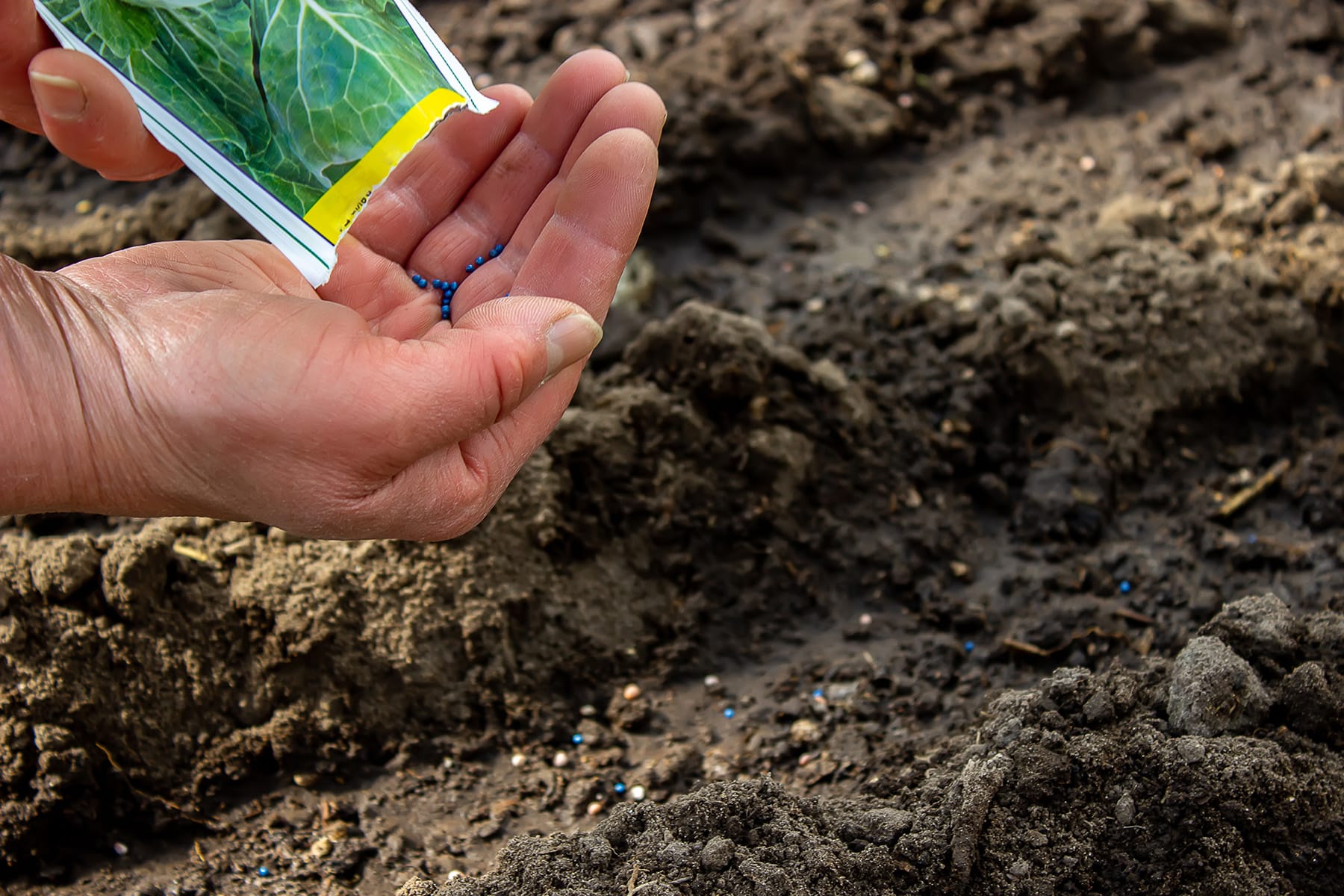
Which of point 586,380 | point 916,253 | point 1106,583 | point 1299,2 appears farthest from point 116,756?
point 1299,2

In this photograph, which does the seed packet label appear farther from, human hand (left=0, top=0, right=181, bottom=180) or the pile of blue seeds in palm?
the pile of blue seeds in palm

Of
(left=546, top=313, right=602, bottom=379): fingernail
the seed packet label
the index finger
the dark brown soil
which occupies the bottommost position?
the dark brown soil

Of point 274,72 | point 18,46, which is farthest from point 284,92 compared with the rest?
point 18,46

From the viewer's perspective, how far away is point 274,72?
5.77ft

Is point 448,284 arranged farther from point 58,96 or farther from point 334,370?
point 58,96

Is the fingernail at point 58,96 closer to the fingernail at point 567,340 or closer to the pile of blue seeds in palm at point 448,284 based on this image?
the pile of blue seeds in palm at point 448,284

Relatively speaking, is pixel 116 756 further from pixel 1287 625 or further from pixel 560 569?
pixel 1287 625

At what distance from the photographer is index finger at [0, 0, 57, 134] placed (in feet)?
5.67

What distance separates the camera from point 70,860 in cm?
225

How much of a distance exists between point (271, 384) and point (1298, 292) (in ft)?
9.30

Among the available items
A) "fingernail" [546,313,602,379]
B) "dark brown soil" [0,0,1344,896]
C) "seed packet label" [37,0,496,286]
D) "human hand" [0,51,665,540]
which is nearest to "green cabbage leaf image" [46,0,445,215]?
"seed packet label" [37,0,496,286]

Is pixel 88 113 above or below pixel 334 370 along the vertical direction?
above

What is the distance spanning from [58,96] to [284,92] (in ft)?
1.06

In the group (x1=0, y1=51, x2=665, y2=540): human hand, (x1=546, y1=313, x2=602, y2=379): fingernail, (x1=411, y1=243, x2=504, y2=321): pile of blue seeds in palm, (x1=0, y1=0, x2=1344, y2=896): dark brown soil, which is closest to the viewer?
(x1=0, y1=51, x2=665, y2=540): human hand
